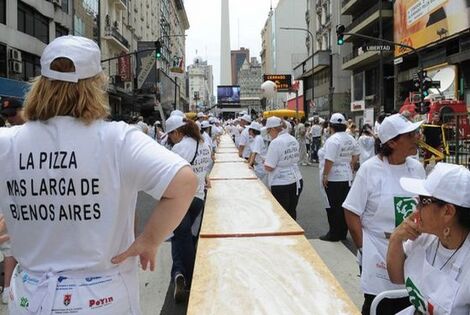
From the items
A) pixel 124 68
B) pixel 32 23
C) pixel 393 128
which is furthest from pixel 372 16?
pixel 393 128

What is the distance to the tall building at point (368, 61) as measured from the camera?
41.7 m

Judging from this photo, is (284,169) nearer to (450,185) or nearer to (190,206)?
(190,206)

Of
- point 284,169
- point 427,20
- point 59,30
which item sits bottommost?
point 284,169

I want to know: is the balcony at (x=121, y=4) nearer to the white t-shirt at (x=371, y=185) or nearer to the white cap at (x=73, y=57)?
the white t-shirt at (x=371, y=185)

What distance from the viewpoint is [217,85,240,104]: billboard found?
256 feet

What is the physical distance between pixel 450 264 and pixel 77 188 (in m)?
1.61

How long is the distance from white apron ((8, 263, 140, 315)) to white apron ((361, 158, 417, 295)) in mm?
1918

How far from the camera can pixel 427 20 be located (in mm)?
31125

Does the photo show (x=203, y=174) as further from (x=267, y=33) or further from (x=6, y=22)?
(x=267, y=33)

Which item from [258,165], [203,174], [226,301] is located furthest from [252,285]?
[258,165]

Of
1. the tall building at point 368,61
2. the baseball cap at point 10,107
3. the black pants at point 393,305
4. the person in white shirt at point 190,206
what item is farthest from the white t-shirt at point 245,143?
the tall building at point 368,61

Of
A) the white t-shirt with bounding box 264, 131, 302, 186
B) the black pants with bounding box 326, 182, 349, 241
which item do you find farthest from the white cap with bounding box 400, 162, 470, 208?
the black pants with bounding box 326, 182, 349, 241

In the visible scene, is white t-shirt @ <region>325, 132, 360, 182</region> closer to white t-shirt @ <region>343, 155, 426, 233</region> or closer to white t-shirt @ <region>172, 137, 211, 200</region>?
white t-shirt @ <region>172, 137, 211, 200</region>

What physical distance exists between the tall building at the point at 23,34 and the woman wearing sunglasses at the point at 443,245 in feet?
73.3
